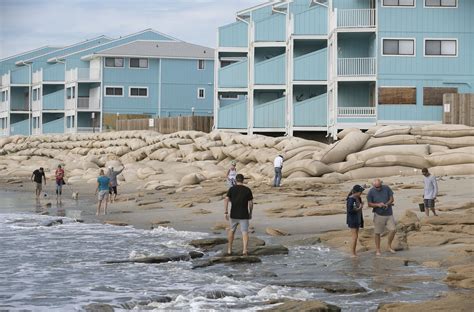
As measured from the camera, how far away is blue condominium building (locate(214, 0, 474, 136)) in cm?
4275

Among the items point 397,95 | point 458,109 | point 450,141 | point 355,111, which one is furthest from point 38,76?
point 450,141

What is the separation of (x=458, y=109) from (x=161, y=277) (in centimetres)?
2669

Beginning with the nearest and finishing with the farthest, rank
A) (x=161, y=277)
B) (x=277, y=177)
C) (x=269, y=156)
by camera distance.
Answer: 1. (x=161, y=277)
2. (x=277, y=177)
3. (x=269, y=156)

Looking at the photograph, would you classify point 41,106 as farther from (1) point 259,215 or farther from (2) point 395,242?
(2) point 395,242

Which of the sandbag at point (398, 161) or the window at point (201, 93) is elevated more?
the window at point (201, 93)

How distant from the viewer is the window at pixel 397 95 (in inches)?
1681

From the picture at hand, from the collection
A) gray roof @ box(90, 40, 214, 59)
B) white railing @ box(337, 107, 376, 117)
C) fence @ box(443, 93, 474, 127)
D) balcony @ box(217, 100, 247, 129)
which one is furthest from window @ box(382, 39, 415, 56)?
gray roof @ box(90, 40, 214, 59)

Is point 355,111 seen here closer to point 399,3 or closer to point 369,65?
point 369,65

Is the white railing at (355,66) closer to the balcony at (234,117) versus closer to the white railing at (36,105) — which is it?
the balcony at (234,117)

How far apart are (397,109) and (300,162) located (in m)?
8.78

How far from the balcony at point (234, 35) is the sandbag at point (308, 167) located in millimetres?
20094

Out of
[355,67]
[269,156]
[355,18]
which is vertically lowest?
[269,156]

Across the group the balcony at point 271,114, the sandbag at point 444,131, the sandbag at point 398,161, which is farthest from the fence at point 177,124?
the sandbag at point 398,161

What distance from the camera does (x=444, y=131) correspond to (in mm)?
35875
